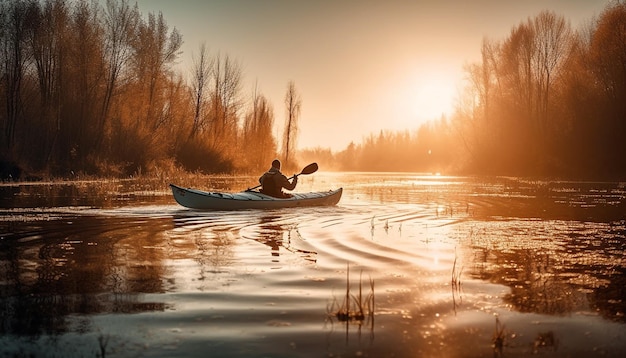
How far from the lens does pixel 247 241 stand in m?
10.0

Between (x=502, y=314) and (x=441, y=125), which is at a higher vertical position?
(x=441, y=125)

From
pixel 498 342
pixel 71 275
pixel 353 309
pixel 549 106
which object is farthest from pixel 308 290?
pixel 549 106

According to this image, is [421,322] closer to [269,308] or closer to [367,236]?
[269,308]

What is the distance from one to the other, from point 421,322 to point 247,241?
5.46 metres

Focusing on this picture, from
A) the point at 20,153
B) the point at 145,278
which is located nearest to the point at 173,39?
the point at 20,153

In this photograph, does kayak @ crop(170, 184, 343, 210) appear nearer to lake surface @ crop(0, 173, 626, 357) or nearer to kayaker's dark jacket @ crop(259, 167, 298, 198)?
kayaker's dark jacket @ crop(259, 167, 298, 198)

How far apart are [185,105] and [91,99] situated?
1326cm

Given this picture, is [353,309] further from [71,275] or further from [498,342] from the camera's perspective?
[71,275]

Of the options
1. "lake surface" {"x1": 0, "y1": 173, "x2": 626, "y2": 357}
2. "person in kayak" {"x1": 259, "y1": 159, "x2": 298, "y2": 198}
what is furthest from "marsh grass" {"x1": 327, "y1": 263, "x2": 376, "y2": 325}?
"person in kayak" {"x1": 259, "y1": 159, "x2": 298, "y2": 198}

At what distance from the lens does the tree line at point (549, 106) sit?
3878cm

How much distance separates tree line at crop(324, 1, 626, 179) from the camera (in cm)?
3878

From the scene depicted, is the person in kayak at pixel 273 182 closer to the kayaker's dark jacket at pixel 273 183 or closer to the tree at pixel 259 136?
the kayaker's dark jacket at pixel 273 183

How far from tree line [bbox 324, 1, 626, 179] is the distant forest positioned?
9 cm

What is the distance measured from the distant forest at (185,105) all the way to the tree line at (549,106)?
0.09m
